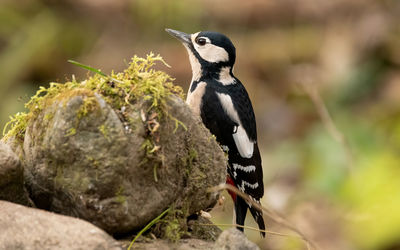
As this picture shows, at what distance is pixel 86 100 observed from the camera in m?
2.37

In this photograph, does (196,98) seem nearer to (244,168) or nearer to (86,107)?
(244,168)

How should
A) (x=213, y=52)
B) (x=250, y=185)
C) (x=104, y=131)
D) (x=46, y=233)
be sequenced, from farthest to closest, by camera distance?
1. (x=213, y=52)
2. (x=250, y=185)
3. (x=104, y=131)
4. (x=46, y=233)

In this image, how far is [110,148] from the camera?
7.79ft

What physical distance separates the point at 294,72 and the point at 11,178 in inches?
379

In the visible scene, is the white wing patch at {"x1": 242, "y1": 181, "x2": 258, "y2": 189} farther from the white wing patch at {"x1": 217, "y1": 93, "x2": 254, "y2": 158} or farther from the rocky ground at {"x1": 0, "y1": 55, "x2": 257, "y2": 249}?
the rocky ground at {"x1": 0, "y1": 55, "x2": 257, "y2": 249}

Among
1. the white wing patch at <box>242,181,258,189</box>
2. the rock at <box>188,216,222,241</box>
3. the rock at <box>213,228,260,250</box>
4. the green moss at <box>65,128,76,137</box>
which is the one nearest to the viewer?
the green moss at <box>65,128,76,137</box>

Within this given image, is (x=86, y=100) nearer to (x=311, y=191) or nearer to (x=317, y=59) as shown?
(x=311, y=191)

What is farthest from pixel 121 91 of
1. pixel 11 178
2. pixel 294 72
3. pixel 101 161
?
pixel 294 72

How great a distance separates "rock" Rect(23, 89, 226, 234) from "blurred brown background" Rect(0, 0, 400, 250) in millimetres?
3433

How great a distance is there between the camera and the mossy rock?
237 centimetres

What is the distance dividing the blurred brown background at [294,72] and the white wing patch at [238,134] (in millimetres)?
2301

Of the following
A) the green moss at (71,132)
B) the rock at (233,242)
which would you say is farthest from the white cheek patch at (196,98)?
the green moss at (71,132)

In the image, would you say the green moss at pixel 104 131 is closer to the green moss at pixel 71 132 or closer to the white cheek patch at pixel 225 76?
the green moss at pixel 71 132

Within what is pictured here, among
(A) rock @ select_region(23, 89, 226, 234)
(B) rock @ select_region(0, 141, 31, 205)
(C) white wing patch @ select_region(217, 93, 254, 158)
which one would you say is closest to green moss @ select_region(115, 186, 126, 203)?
(A) rock @ select_region(23, 89, 226, 234)
